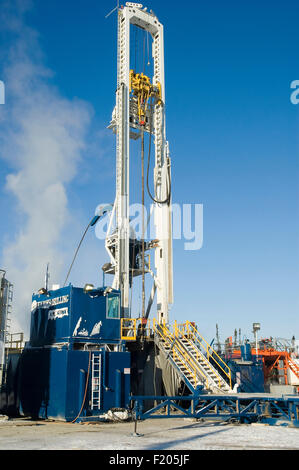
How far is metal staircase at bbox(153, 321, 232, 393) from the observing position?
19617 mm

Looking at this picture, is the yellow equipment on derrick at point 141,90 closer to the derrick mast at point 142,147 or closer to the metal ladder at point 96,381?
the derrick mast at point 142,147

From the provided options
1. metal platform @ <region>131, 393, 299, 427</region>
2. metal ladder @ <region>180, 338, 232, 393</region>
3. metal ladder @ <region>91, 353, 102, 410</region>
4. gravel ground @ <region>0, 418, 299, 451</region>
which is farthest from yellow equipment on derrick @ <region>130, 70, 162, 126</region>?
gravel ground @ <region>0, 418, 299, 451</region>

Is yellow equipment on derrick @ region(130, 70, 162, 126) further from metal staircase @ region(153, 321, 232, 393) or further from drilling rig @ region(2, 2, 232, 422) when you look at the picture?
metal staircase @ region(153, 321, 232, 393)

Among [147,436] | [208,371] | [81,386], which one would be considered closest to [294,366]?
[208,371]

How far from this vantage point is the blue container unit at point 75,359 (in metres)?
18.0

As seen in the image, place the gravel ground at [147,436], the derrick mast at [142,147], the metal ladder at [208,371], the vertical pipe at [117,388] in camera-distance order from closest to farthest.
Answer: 1. the gravel ground at [147,436]
2. the vertical pipe at [117,388]
3. the metal ladder at [208,371]
4. the derrick mast at [142,147]

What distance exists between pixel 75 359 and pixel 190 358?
17.8ft

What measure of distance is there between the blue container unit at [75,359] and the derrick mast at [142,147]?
12.5 feet

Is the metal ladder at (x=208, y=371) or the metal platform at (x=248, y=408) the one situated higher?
the metal ladder at (x=208, y=371)

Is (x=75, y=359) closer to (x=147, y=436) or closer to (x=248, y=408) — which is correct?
(x=147, y=436)

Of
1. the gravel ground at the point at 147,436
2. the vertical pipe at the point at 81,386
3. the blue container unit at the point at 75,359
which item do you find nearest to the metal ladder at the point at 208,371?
the gravel ground at the point at 147,436

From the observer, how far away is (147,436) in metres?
13.2
